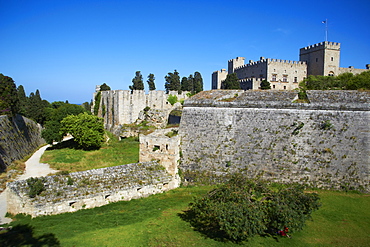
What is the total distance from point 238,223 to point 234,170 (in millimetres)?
6718

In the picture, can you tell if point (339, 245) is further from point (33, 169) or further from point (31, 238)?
point (33, 169)

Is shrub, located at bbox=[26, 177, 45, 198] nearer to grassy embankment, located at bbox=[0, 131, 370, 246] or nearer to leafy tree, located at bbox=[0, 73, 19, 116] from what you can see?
grassy embankment, located at bbox=[0, 131, 370, 246]

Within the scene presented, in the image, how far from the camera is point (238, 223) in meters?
8.75

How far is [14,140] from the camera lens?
26.3 meters

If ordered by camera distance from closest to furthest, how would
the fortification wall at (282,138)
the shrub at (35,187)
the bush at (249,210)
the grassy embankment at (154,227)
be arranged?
the bush at (249,210)
the grassy embankment at (154,227)
the shrub at (35,187)
the fortification wall at (282,138)

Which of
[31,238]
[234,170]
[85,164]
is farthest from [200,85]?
[31,238]

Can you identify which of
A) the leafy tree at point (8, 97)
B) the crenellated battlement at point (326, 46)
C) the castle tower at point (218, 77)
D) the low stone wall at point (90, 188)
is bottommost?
the low stone wall at point (90, 188)

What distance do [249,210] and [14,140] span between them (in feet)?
82.8

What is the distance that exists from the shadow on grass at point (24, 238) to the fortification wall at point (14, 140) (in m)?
12.8

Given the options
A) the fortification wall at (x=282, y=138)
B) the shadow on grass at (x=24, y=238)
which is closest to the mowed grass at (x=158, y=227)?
the shadow on grass at (x=24, y=238)

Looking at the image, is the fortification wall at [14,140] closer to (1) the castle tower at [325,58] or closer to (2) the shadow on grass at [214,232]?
(2) the shadow on grass at [214,232]

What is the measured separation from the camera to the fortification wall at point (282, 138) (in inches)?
548

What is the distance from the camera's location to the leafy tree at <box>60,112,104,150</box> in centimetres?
3061

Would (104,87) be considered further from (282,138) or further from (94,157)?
(282,138)
